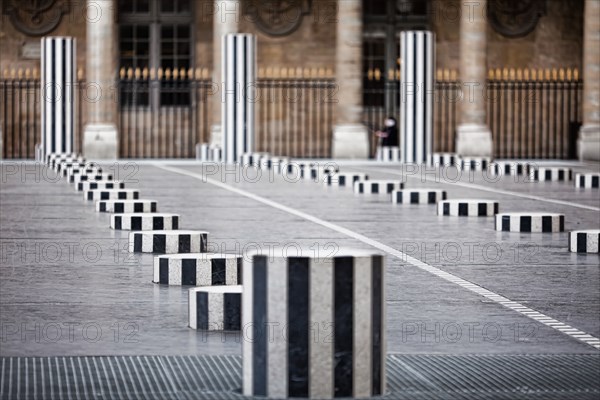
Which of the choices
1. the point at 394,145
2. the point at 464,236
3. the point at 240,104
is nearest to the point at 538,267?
the point at 464,236

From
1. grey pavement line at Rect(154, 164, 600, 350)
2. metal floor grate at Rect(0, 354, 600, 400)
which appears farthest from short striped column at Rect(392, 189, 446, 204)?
metal floor grate at Rect(0, 354, 600, 400)

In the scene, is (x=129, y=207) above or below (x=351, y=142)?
below

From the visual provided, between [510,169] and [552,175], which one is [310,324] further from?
[510,169]

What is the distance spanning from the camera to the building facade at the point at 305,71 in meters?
46.7

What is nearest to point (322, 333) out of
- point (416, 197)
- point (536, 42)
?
point (416, 197)

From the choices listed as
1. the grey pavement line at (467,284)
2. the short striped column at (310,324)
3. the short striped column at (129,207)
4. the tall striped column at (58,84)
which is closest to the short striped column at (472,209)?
the grey pavement line at (467,284)

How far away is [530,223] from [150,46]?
31.8m

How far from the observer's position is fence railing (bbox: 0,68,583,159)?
4675 cm

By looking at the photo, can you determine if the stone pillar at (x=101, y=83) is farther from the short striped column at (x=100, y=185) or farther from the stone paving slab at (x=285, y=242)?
the stone paving slab at (x=285, y=242)

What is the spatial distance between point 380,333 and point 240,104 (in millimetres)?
31267

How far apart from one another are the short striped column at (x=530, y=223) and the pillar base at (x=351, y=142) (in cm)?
2758

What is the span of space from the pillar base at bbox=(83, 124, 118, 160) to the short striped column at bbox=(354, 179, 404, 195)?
19482 millimetres

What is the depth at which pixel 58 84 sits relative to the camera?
37.9 metres

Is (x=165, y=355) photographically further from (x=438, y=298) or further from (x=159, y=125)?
(x=159, y=125)
